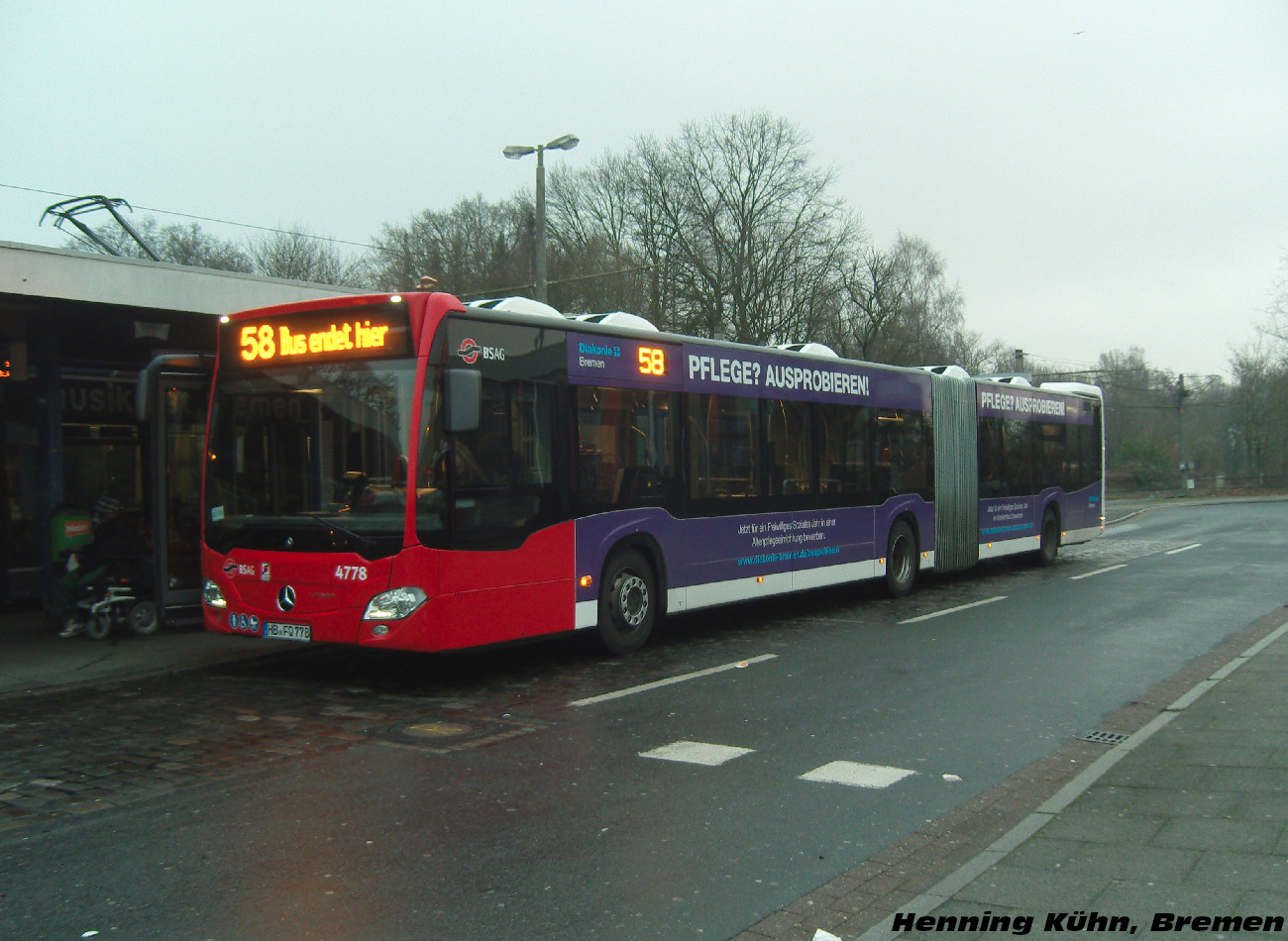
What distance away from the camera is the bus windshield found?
28.0 ft

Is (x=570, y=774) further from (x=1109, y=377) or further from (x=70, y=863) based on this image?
(x=1109, y=377)

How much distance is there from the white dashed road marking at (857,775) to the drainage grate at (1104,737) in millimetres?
1558

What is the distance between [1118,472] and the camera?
62.6 m

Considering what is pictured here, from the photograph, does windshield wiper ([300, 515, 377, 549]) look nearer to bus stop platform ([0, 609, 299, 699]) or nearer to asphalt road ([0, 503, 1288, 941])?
asphalt road ([0, 503, 1288, 941])

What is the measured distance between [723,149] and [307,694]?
36.3 metres

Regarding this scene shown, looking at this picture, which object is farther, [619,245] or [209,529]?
[619,245]

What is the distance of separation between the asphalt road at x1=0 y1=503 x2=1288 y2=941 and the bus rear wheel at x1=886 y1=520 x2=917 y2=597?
118 inches

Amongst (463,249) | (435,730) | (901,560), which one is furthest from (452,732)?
(463,249)

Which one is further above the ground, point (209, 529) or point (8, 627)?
point (209, 529)

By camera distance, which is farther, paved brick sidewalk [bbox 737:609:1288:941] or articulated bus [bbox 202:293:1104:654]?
articulated bus [bbox 202:293:1104:654]

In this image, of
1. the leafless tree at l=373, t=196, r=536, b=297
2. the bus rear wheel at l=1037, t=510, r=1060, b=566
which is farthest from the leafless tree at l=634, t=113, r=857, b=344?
the bus rear wheel at l=1037, t=510, r=1060, b=566

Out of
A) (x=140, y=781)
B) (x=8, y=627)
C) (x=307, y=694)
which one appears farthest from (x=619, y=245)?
(x=140, y=781)

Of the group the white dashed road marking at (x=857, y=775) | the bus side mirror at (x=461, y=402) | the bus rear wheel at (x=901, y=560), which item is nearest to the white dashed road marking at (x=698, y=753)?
the white dashed road marking at (x=857, y=775)

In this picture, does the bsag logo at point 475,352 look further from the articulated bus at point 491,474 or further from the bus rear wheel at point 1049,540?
the bus rear wheel at point 1049,540
